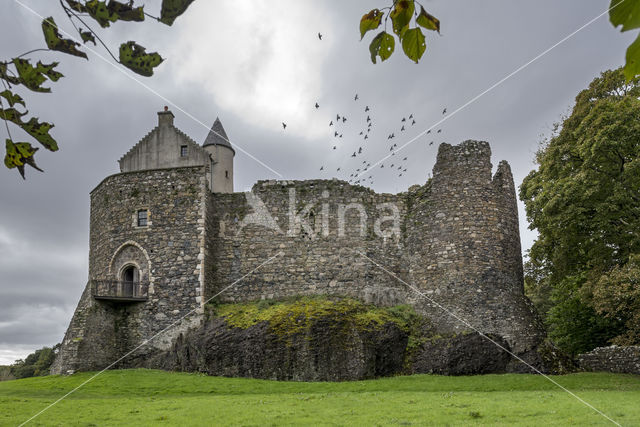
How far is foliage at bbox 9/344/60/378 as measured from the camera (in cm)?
3259

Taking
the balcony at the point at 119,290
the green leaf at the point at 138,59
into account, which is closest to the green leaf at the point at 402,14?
the green leaf at the point at 138,59

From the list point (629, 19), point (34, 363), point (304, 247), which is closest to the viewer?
point (629, 19)

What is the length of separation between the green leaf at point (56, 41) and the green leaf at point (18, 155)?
1.65 feet

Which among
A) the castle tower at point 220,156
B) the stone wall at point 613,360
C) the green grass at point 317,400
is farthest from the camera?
the castle tower at point 220,156

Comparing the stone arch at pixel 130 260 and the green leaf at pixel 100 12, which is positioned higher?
the stone arch at pixel 130 260

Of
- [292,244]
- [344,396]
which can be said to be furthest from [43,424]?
[292,244]

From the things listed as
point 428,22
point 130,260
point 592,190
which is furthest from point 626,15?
point 130,260

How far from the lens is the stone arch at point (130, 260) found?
2206 cm

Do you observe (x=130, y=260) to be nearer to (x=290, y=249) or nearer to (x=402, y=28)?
(x=290, y=249)

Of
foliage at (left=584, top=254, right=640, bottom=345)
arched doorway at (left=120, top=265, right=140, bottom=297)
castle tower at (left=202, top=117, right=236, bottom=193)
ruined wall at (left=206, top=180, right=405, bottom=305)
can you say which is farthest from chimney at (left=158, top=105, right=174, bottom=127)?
foliage at (left=584, top=254, right=640, bottom=345)

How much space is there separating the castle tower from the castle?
7.46 meters

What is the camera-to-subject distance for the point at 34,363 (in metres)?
35.8

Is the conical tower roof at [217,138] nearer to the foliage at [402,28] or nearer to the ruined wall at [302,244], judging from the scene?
the ruined wall at [302,244]

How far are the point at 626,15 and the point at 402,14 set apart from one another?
1.06m
